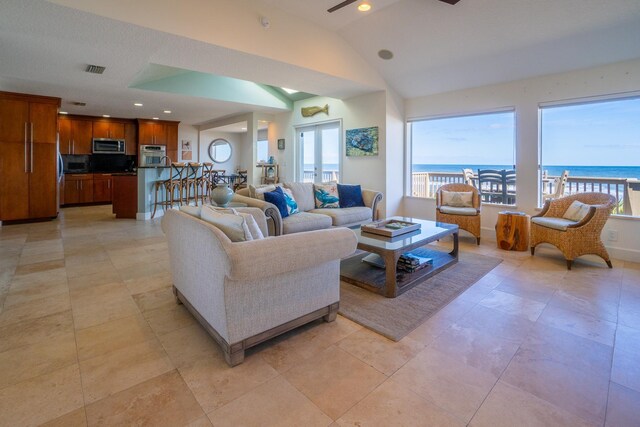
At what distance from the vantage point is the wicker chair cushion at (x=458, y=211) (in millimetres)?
4711

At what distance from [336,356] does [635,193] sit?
475 centimetres

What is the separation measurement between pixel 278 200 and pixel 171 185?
3.85 meters

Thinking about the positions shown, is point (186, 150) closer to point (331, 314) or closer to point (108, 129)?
point (108, 129)

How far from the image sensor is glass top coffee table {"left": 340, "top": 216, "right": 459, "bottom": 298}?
275 centimetres

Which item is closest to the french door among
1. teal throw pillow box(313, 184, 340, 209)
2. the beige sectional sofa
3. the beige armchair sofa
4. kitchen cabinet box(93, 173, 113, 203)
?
teal throw pillow box(313, 184, 340, 209)

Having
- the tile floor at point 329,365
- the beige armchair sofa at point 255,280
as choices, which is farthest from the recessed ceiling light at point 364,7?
the tile floor at point 329,365

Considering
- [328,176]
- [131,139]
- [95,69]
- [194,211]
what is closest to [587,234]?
[194,211]

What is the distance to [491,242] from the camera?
486 centimetres

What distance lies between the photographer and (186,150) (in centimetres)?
1055

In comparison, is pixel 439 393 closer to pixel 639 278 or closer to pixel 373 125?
pixel 639 278

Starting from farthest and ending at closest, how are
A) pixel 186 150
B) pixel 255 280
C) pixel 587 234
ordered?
pixel 186 150 → pixel 587 234 → pixel 255 280

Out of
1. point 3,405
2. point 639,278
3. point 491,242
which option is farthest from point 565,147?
point 3,405

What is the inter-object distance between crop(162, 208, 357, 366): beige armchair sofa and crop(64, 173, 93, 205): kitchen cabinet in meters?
8.51

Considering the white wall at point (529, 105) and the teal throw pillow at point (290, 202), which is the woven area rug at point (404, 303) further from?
the white wall at point (529, 105)
